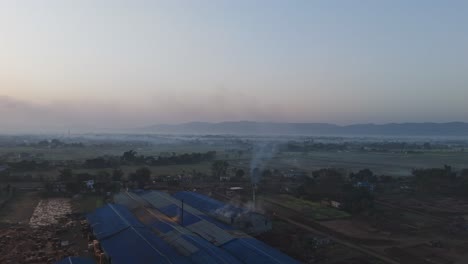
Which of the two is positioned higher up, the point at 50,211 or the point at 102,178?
the point at 102,178

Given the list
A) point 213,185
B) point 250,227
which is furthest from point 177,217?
point 213,185

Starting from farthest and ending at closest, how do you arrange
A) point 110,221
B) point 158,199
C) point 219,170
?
1. point 219,170
2. point 158,199
3. point 110,221

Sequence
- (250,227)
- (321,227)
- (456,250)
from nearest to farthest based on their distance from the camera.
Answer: (456,250), (250,227), (321,227)

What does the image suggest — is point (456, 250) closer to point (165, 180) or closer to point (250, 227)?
point (250, 227)

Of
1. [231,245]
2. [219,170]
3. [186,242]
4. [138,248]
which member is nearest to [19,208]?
[138,248]

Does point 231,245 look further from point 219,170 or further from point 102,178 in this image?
point 219,170

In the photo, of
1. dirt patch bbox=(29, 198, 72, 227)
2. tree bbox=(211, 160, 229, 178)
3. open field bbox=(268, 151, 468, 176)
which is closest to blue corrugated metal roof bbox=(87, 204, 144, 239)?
dirt patch bbox=(29, 198, 72, 227)

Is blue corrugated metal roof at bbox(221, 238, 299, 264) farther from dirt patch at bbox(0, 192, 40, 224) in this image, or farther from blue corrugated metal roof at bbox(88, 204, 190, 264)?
dirt patch at bbox(0, 192, 40, 224)

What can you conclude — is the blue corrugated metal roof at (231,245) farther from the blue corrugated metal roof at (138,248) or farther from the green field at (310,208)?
the green field at (310,208)
